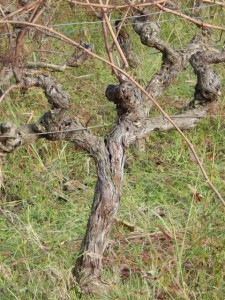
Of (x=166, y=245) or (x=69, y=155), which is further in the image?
(x=69, y=155)

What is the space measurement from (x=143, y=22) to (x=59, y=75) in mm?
1457

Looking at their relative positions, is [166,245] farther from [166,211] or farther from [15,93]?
[15,93]

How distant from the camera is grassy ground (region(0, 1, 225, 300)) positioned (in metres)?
3.26

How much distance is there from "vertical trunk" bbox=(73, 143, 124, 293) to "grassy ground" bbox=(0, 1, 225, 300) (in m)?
0.06

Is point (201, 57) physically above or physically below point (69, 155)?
above

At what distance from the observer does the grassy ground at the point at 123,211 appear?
3.26 metres

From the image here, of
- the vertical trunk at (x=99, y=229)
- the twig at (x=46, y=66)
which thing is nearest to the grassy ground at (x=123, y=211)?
the vertical trunk at (x=99, y=229)

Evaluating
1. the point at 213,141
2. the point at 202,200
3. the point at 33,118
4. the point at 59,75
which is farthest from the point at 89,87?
the point at 202,200

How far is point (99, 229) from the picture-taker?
10.8 ft

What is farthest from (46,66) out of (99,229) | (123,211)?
(99,229)

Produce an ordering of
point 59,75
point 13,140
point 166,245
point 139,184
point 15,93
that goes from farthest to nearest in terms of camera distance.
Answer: point 59,75 → point 15,93 → point 139,184 → point 166,245 → point 13,140

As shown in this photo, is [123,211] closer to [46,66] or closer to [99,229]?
[99,229]

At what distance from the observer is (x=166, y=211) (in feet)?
13.1

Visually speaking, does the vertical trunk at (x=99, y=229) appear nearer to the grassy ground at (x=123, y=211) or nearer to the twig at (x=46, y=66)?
the grassy ground at (x=123, y=211)
